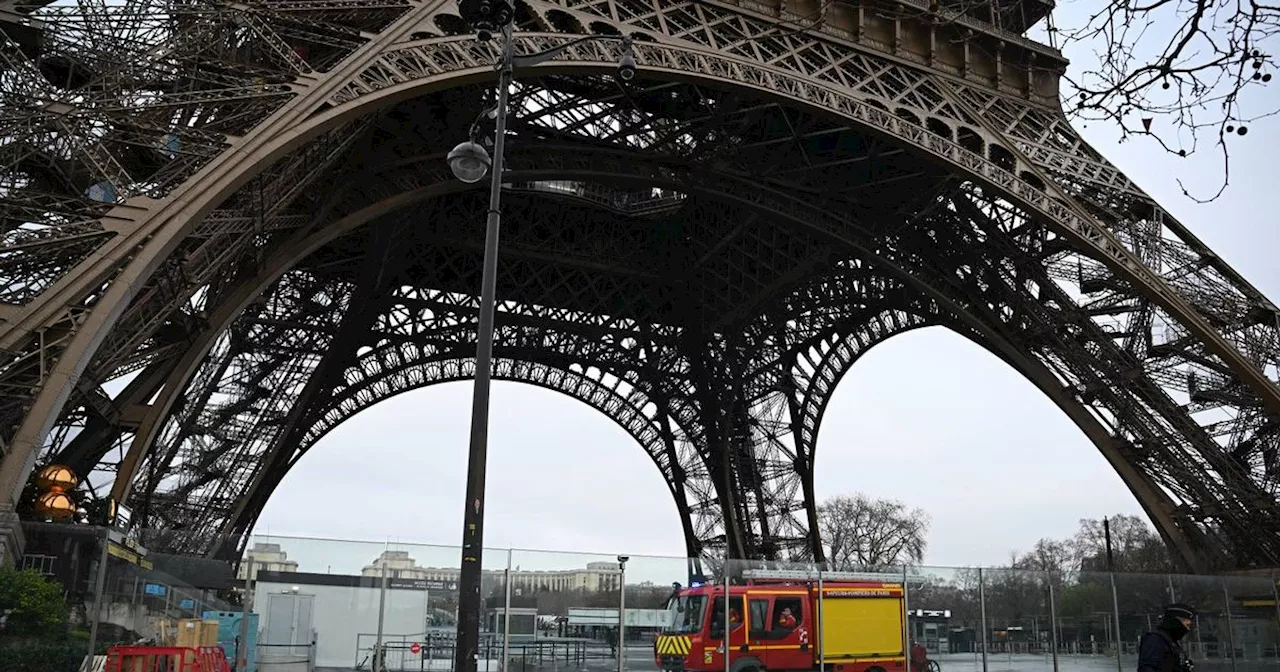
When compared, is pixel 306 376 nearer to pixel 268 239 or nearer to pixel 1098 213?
pixel 268 239

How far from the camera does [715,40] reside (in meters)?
22.6

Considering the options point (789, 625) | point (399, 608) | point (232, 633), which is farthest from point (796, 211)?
point (232, 633)

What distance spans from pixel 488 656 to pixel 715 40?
47.3 ft

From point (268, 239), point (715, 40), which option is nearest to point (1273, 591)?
point (715, 40)

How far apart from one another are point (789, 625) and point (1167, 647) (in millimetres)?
9911

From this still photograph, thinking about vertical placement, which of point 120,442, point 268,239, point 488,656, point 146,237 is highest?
point 268,239

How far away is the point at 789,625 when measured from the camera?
17031 mm

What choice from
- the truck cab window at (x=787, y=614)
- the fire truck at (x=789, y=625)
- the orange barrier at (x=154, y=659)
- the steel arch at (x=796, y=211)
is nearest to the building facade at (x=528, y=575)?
the fire truck at (x=789, y=625)

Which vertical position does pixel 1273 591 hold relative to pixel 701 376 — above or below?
below

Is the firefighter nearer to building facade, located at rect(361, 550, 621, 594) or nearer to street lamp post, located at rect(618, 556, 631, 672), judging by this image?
street lamp post, located at rect(618, 556, 631, 672)

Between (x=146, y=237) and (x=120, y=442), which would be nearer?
(x=146, y=237)

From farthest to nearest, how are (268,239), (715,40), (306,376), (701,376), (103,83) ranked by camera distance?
1. (701,376)
2. (306,376)
3. (715,40)
4. (268,239)
5. (103,83)

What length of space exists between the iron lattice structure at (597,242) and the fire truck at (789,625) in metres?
8.23

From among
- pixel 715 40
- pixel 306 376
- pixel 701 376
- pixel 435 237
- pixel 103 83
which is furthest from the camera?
pixel 701 376
